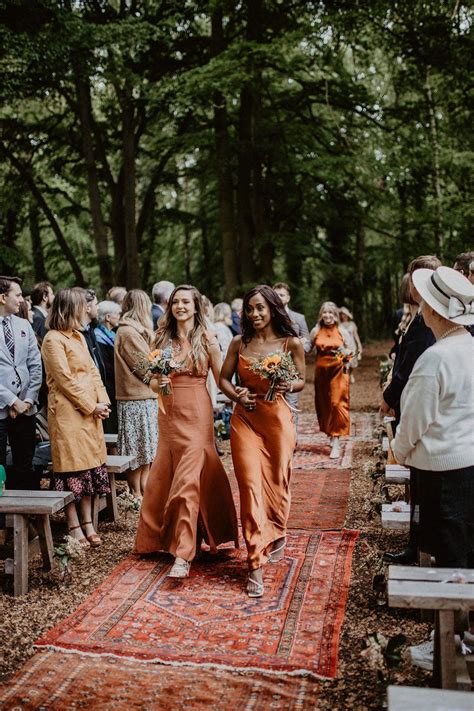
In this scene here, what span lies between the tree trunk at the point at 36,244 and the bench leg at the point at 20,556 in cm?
1874

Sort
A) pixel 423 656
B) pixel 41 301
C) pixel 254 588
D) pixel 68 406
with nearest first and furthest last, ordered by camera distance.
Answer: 1. pixel 423 656
2. pixel 254 588
3. pixel 68 406
4. pixel 41 301

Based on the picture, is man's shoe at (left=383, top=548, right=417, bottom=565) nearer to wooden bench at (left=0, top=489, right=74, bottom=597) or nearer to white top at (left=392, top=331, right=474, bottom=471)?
white top at (left=392, top=331, right=474, bottom=471)

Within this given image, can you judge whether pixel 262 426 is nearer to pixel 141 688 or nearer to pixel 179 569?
pixel 179 569

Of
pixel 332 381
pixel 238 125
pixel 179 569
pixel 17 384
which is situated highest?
pixel 238 125

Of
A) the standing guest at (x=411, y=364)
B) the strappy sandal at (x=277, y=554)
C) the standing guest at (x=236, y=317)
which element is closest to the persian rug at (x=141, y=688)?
the standing guest at (x=411, y=364)

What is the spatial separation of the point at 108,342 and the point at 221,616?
4426 mm

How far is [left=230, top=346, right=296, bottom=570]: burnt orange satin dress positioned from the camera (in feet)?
19.1

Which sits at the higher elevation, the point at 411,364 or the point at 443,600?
the point at 411,364

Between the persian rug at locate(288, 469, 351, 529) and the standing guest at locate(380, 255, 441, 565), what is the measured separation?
4.81 feet

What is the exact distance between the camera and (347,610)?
5141mm

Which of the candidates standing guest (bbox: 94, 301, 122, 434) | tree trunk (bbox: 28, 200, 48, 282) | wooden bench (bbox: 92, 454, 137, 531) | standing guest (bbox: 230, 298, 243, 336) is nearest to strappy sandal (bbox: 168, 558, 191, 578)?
wooden bench (bbox: 92, 454, 137, 531)

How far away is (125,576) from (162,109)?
15522mm

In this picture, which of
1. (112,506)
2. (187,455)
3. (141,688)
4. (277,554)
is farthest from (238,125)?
(141,688)

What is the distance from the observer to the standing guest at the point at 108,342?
8.75 meters
